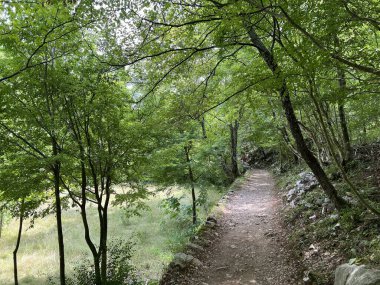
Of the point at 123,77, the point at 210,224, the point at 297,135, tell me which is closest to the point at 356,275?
the point at 297,135

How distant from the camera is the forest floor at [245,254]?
18.3ft

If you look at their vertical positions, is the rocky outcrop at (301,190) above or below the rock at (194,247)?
above

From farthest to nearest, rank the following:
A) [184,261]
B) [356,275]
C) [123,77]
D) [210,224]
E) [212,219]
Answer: [212,219]
[210,224]
[184,261]
[123,77]
[356,275]

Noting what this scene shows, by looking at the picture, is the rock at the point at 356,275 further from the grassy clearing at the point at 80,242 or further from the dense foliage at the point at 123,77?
the grassy clearing at the point at 80,242

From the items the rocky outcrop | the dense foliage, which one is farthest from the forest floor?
the dense foliage

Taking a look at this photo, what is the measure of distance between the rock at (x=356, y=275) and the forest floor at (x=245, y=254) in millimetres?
1181

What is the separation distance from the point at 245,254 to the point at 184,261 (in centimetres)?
156

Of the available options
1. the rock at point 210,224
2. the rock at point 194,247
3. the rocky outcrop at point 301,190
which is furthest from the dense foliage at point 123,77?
the rocky outcrop at point 301,190

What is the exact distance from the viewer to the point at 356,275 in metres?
3.47

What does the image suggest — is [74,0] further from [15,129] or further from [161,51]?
[15,129]

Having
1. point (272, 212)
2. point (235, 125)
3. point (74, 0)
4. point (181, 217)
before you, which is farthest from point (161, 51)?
point (235, 125)

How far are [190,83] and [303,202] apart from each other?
15.8 ft

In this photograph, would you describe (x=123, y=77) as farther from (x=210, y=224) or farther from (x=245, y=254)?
(x=210, y=224)

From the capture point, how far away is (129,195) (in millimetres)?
7055
